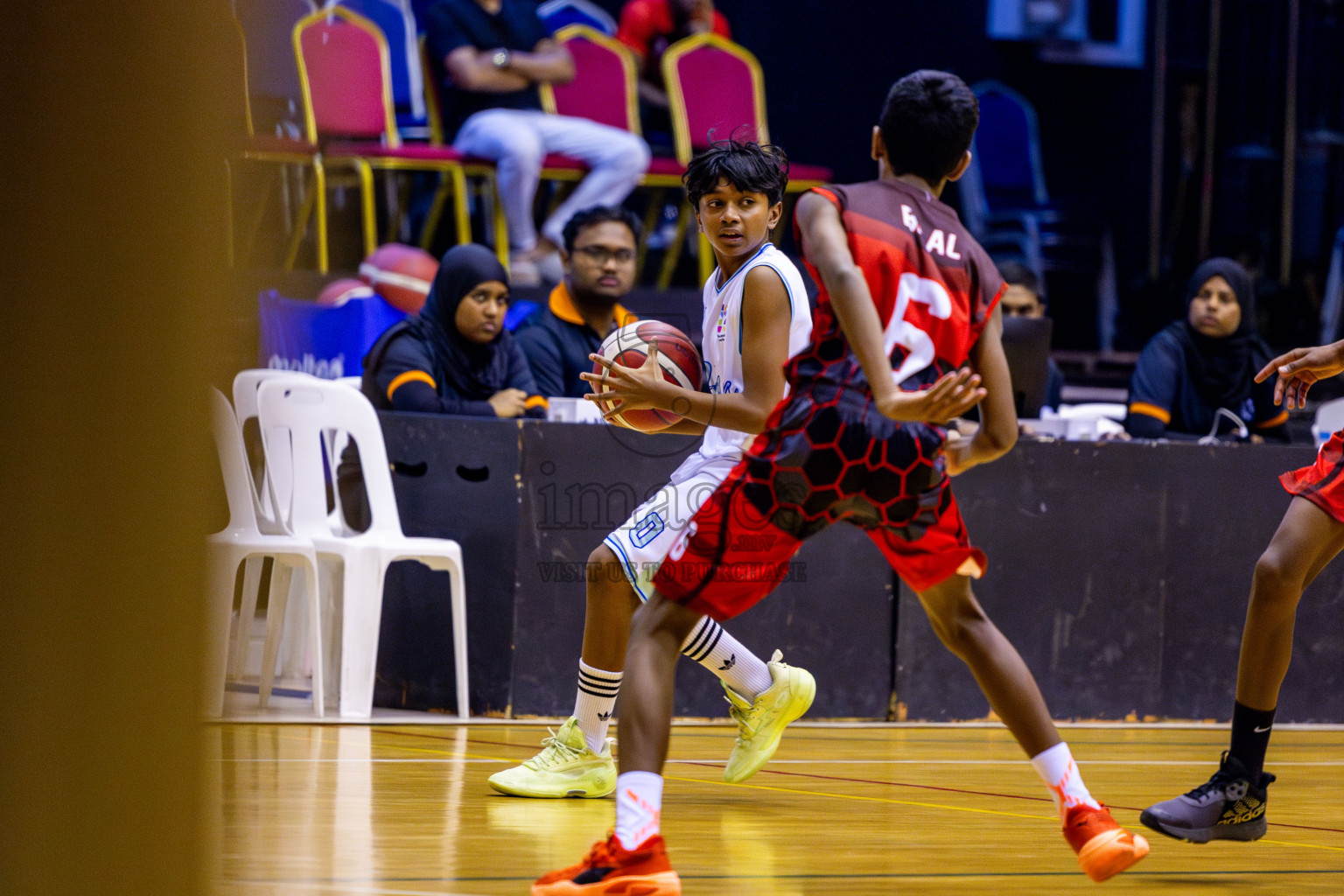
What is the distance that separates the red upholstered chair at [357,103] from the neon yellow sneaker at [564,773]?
4809 mm

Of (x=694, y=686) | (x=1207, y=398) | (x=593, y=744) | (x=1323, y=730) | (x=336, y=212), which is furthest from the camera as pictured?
(x=336, y=212)

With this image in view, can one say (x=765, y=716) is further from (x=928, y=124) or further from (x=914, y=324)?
(x=928, y=124)

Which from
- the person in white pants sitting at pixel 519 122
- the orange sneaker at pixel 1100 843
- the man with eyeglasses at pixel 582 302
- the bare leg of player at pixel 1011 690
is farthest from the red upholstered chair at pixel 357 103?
the orange sneaker at pixel 1100 843

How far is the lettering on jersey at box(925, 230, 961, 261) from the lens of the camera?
9.74 feet

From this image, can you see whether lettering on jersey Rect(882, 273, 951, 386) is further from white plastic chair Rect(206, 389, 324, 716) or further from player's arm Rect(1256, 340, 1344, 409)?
white plastic chair Rect(206, 389, 324, 716)

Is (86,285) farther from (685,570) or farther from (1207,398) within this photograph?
(1207,398)

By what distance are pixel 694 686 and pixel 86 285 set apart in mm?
4893

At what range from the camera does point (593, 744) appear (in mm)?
4109

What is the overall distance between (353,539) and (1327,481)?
3.34 m

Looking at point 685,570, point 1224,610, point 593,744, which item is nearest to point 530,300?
point 1224,610

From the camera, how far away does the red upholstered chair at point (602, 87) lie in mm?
9148

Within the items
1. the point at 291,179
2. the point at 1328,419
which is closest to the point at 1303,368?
the point at 1328,419

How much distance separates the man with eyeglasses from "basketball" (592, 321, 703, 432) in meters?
2.43

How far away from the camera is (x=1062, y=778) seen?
2975mm
